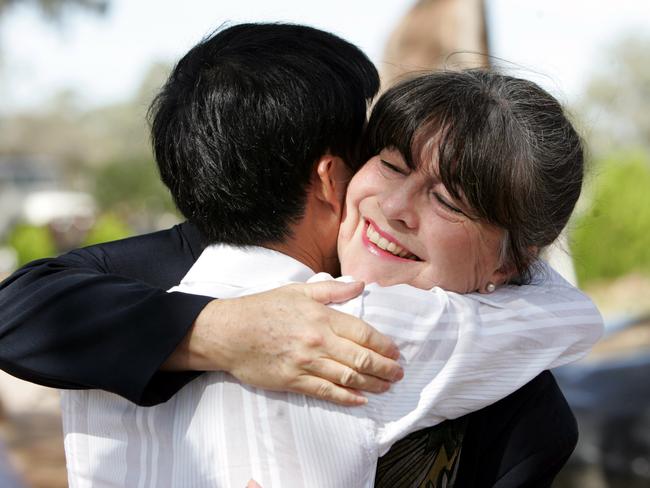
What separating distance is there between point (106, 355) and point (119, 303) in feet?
0.31

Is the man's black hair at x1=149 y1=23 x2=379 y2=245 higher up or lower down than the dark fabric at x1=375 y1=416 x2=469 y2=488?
higher up

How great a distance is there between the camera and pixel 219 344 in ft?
5.05

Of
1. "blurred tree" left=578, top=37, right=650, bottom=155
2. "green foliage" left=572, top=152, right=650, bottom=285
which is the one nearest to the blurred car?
"green foliage" left=572, top=152, right=650, bottom=285

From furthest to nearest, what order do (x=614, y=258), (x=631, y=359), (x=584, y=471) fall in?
(x=614, y=258) → (x=631, y=359) → (x=584, y=471)

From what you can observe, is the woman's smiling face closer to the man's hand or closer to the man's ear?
the man's ear

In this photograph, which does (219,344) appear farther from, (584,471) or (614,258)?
(614,258)

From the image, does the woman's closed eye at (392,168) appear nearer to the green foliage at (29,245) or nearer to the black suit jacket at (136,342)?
the black suit jacket at (136,342)

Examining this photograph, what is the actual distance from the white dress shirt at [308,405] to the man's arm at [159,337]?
41 mm

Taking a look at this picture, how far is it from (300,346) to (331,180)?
410mm

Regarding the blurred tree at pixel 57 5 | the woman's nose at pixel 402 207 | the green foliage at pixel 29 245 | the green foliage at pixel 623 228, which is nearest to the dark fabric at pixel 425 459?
the woman's nose at pixel 402 207

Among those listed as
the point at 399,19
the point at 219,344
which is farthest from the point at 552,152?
the point at 399,19

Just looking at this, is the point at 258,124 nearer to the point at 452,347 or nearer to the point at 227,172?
the point at 227,172

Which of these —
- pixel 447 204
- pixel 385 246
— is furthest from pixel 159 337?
pixel 447 204

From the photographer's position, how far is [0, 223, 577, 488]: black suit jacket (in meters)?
1.57
